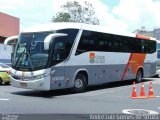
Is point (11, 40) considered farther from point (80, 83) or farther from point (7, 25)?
point (7, 25)

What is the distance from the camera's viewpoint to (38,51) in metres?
17.0

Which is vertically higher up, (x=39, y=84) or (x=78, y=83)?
(x=39, y=84)

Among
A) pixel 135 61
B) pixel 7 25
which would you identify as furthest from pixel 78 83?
pixel 7 25

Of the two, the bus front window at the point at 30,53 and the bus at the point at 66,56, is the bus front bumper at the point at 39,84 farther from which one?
the bus front window at the point at 30,53

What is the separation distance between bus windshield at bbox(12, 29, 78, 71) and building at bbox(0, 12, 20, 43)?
31097 millimetres

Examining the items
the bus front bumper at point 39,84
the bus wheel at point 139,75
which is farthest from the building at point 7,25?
the bus front bumper at point 39,84

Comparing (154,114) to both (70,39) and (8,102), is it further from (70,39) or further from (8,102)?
(70,39)

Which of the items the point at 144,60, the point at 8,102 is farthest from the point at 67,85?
the point at 144,60

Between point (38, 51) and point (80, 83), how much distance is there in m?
3.22

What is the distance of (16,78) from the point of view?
17.5 m

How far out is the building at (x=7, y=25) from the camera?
161 ft

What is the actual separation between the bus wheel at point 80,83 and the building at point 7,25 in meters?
30.4

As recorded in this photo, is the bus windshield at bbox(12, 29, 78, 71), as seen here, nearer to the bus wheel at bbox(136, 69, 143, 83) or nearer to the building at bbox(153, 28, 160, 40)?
the bus wheel at bbox(136, 69, 143, 83)

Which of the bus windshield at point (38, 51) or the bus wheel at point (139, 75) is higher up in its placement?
the bus windshield at point (38, 51)
